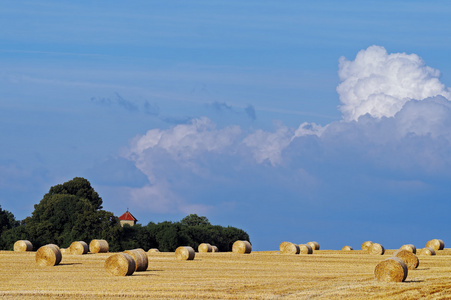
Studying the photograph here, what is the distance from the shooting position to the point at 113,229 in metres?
78.0

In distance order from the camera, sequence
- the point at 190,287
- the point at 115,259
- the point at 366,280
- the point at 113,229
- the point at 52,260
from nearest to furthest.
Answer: the point at 190,287 → the point at 366,280 → the point at 115,259 → the point at 52,260 → the point at 113,229

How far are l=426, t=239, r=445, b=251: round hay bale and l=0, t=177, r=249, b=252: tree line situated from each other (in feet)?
97.1

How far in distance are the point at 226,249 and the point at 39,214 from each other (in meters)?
27.9

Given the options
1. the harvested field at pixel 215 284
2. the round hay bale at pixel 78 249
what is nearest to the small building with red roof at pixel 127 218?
the round hay bale at pixel 78 249

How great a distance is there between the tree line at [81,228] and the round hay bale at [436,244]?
29.6 m

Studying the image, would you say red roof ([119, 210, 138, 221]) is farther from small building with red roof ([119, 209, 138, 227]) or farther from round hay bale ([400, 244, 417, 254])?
round hay bale ([400, 244, 417, 254])

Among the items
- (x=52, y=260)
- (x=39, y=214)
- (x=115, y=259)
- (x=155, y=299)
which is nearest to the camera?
(x=155, y=299)

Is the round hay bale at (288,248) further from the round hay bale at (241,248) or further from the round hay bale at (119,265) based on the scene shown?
the round hay bale at (119,265)

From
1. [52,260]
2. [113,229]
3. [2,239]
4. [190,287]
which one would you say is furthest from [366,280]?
[2,239]

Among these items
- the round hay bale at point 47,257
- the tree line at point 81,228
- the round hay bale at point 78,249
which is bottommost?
the round hay bale at point 47,257

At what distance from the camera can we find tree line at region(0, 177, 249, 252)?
77.8 m

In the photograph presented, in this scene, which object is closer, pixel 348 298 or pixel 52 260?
pixel 348 298

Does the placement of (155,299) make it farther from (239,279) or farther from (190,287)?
(239,279)

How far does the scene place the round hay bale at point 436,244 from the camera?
66.3m
